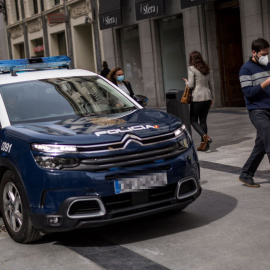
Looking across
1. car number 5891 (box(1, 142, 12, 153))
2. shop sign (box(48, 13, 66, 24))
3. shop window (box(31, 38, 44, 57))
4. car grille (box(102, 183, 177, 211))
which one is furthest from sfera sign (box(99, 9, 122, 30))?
car grille (box(102, 183, 177, 211))

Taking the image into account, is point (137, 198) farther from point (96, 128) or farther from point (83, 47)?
point (83, 47)

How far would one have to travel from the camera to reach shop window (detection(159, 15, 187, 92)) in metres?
21.6

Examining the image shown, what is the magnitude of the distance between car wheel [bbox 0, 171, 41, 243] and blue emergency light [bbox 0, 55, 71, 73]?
5.83 feet

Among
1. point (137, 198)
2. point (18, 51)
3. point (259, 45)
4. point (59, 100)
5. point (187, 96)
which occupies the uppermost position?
point (18, 51)

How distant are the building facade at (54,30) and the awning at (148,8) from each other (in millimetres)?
3186

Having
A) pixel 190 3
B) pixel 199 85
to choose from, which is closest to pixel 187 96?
pixel 199 85

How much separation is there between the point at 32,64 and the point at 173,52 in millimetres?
14669

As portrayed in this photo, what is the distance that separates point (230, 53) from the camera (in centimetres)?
1961

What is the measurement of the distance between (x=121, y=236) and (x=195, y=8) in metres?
14.9

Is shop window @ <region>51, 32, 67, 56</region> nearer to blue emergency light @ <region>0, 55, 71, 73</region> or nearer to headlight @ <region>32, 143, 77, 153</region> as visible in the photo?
blue emergency light @ <region>0, 55, 71, 73</region>

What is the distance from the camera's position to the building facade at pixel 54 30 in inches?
1129

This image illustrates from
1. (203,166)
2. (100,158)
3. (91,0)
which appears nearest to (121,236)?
(100,158)

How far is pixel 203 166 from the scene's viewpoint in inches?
385

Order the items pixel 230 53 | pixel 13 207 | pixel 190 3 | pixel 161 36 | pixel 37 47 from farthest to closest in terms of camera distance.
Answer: pixel 37 47 → pixel 161 36 → pixel 230 53 → pixel 190 3 → pixel 13 207
